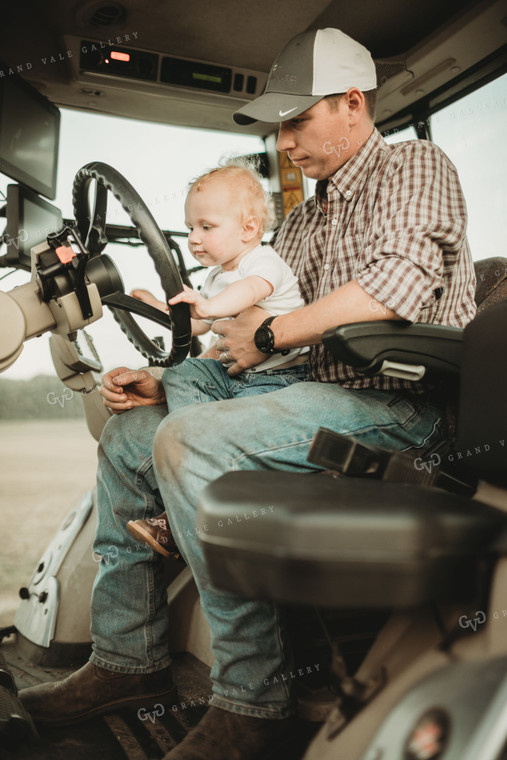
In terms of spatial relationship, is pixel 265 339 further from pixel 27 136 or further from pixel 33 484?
pixel 33 484

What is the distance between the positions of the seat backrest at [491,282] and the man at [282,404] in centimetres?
18

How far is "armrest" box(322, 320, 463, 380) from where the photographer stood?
1.20 m

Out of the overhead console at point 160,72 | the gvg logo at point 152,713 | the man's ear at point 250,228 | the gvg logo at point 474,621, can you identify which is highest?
the overhead console at point 160,72

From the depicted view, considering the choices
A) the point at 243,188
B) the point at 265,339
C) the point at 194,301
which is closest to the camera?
the point at 194,301

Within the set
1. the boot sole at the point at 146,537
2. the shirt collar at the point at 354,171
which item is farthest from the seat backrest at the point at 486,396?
the shirt collar at the point at 354,171

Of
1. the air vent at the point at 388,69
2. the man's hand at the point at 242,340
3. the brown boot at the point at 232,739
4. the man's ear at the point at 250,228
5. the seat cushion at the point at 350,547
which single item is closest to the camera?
the seat cushion at the point at 350,547

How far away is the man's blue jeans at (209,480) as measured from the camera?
3.89 feet

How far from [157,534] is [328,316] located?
58cm

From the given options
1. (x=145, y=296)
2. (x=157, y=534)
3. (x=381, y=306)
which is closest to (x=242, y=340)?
(x=145, y=296)

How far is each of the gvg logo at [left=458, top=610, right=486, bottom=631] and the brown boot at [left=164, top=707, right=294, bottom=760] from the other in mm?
542

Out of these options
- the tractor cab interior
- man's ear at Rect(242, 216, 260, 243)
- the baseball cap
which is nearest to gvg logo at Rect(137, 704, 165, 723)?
the tractor cab interior

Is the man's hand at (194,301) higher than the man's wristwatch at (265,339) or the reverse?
higher

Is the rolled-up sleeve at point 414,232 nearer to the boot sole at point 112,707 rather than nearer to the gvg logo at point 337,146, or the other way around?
the gvg logo at point 337,146

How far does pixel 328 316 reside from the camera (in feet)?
4.51
